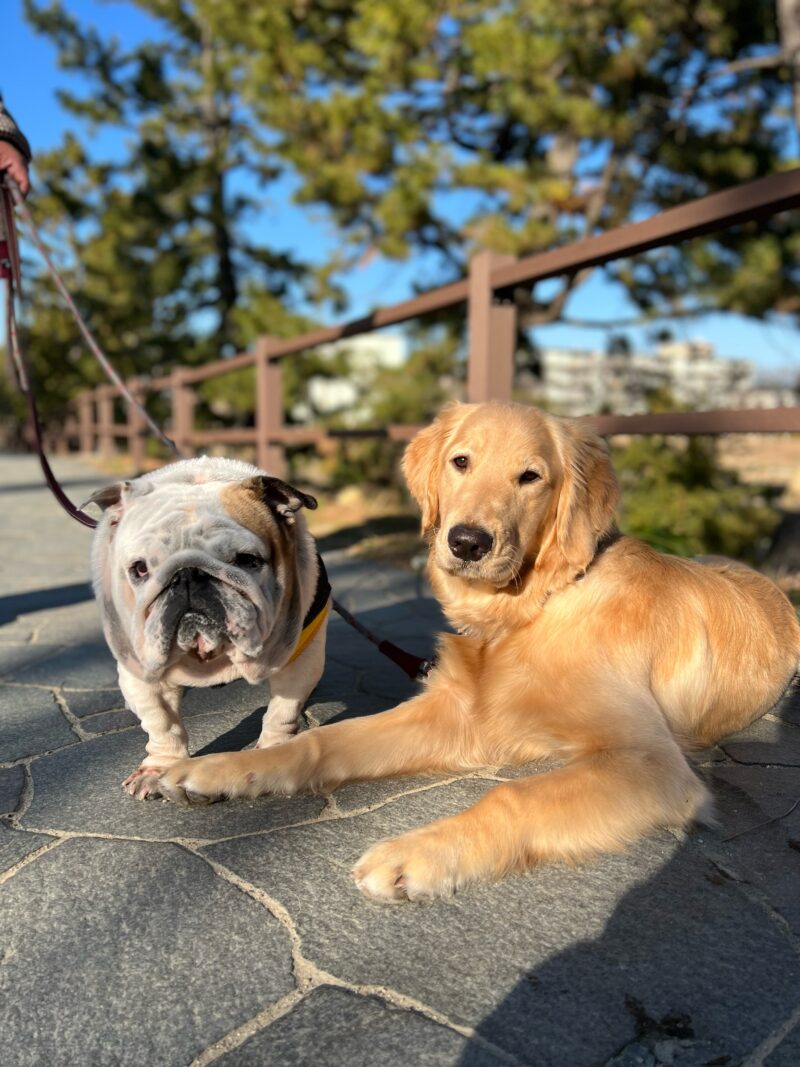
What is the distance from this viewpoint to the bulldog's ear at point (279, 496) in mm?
2316

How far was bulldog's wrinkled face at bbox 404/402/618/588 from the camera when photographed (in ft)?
7.84

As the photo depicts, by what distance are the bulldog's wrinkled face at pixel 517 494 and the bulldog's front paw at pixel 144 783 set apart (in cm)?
101

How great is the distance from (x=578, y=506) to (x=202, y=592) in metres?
1.20

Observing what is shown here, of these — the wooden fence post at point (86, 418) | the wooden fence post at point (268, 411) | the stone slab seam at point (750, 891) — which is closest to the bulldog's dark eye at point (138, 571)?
the stone slab seam at point (750, 891)

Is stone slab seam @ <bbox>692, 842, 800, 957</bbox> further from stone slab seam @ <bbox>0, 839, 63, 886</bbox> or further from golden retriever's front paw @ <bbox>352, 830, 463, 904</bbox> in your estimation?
stone slab seam @ <bbox>0, 839, 63, 886</bbox>

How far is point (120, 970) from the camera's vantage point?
147 centimetres

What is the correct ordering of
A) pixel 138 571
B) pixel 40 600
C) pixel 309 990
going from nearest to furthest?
pixel 309 990 → pixel 138 571 → pixel 40 600

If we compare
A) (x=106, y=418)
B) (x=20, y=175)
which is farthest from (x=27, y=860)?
(x=106, y=418)

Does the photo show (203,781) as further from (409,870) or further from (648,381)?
(648,381)

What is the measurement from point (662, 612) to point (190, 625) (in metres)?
1.40

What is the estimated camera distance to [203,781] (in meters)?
2.13

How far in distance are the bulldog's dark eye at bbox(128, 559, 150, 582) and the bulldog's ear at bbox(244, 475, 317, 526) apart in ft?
1.22

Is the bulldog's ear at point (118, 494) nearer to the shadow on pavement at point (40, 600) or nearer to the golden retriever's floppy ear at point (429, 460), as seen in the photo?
the golden retriever's floppy ear at point (429, 460)

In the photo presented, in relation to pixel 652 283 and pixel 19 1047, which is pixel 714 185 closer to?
pixel 652 283
